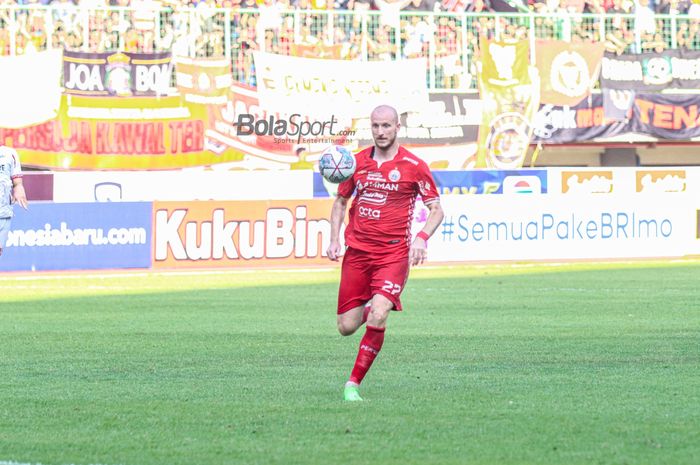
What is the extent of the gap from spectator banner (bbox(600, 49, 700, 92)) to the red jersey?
2424cm

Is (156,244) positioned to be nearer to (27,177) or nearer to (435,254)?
(27,177)

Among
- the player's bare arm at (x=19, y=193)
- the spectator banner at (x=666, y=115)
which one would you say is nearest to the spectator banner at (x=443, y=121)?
the spectator banner at (x=666, y=115)

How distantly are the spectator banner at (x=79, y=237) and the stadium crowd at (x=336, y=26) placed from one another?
4.96 m

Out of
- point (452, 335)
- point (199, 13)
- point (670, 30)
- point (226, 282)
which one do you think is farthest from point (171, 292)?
point (670, 30)

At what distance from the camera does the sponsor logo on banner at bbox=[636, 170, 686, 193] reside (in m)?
31.4

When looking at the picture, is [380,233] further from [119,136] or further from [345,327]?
[119,136]

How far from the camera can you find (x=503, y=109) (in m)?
32.6

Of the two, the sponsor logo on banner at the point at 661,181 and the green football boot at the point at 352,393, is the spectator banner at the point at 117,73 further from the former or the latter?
the green football boot at the point at 352,393

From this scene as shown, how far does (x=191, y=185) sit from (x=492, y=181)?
21.2ft

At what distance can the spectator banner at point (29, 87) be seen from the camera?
28828 mm

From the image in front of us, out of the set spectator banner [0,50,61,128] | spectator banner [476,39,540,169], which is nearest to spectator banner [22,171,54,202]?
spectator banner [0,50,61,128]

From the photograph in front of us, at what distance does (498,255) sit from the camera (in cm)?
2858

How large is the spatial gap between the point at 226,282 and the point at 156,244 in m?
3.04

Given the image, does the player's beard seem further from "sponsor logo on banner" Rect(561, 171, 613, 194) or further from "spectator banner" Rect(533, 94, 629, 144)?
"spectator banner" Rect(533, 94, 629, 144)
